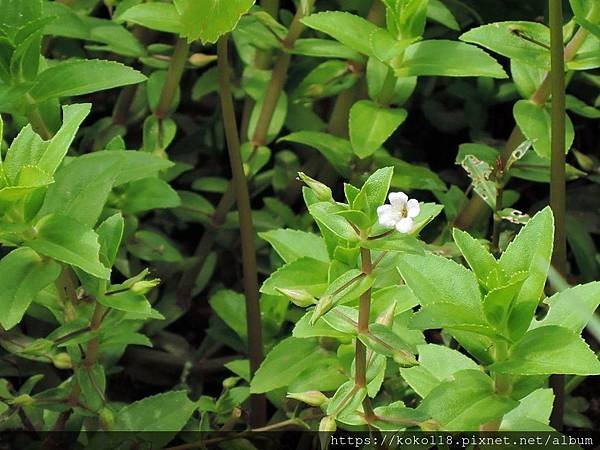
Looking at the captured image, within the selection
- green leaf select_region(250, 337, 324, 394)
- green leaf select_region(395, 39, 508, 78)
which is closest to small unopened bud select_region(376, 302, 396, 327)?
green leaf select_region(250, 337, 324, 394)

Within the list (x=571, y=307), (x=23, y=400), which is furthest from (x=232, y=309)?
(x=571, y=307)

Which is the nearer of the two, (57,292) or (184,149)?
(57,292)

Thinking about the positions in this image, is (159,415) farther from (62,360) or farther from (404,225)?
(404,225)

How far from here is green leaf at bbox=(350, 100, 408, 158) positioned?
1.40 meters

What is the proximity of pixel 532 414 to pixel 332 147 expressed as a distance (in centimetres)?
55

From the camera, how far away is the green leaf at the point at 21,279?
42.8 inches

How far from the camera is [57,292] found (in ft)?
4.09

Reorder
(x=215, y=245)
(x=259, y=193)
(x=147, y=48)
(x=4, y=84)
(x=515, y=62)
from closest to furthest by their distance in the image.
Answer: (x=4, y=84), (x=515, y=62), (x=147, y=48), (x=215, y=245), (x=259, y=193)

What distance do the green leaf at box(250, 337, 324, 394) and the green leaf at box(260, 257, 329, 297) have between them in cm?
9

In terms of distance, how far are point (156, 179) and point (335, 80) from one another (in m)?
0.36

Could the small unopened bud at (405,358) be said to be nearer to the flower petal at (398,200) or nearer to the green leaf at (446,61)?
the flower petal at (398,200)

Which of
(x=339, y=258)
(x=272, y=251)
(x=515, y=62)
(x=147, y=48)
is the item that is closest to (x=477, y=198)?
(x=515, y=62)

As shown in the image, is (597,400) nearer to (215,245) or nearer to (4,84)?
(215,245)

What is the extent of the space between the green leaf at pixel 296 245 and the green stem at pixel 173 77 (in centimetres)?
37
